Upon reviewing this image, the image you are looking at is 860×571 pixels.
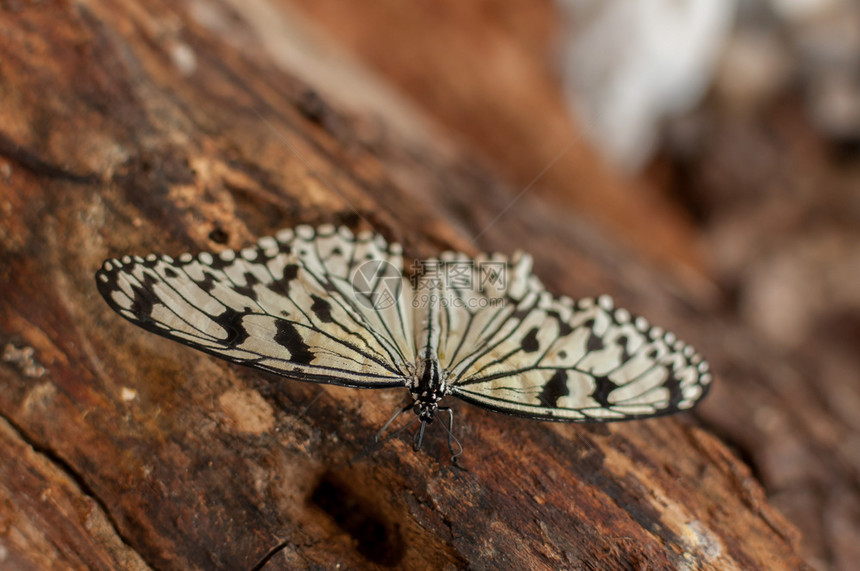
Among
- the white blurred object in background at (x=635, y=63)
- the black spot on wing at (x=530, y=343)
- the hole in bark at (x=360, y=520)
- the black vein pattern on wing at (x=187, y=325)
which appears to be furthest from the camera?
the white blurred object in background at (x=635, y=63)

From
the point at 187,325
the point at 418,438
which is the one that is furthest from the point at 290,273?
the point at 418,438

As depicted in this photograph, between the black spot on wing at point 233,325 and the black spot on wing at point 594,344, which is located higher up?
the black spot on wing at point 594,344

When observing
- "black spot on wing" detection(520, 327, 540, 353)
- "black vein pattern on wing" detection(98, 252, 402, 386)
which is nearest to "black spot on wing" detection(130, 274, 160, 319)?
"black vein pattern on wing" detection(98, 252, 402, 386)

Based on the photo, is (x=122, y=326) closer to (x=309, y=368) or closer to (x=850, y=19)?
(x=309, y=368)

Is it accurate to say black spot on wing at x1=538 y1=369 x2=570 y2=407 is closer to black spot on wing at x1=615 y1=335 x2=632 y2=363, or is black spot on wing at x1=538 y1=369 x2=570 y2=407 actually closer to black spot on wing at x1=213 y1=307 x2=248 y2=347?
black spot on wing at x1=615 y1=335 x2=632 y2=363

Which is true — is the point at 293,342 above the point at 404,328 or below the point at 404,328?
below

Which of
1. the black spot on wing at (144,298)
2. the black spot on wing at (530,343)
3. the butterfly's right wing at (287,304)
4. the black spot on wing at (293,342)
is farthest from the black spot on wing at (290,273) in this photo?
the black spot on wing at (530,343)

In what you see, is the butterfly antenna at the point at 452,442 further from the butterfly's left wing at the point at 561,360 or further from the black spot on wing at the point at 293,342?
the black spot on wing at the point at 293,342

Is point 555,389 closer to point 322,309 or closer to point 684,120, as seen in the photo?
point 322,309
